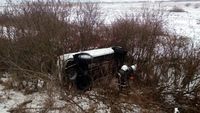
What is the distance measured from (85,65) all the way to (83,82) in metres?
0.56

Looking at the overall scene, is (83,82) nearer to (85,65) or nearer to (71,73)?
(71,73)

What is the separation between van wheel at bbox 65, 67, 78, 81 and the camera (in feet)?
16.0

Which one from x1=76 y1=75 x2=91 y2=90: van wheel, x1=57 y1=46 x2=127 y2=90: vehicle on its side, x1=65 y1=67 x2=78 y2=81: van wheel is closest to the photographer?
x1=57 y1=46 x2=127 y2=90: vehicle on its side

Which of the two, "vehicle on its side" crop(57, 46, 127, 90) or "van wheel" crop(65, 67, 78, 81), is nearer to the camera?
"vehicle on its side" crop(57, 46, 127, 90)

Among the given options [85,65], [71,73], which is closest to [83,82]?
[71,73]

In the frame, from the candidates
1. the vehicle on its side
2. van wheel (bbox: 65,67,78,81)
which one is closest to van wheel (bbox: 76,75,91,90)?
the vehicle on its side

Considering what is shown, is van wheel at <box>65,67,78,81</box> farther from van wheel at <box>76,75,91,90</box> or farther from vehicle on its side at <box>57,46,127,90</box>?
van wheel at <box>76,75,91,90</box>

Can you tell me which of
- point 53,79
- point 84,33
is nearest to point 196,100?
point 53,79

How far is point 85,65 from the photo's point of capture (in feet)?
16.0

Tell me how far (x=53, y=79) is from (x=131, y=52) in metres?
3.01

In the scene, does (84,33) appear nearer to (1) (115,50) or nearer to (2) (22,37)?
(1) (115,50)

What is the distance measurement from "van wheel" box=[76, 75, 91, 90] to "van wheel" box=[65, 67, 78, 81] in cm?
14

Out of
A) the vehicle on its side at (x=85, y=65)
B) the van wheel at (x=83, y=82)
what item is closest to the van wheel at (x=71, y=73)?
the vehicle on its side at (x=85, y=65)

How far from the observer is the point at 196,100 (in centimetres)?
448
